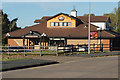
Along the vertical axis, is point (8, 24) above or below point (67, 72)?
above

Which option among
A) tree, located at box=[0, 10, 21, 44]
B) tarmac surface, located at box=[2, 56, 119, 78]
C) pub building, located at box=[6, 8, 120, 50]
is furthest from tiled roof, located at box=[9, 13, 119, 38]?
tarmac surface, located at box=[2, 56, 119, 78]

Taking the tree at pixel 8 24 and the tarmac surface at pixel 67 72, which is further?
the tree at pixel 8 24

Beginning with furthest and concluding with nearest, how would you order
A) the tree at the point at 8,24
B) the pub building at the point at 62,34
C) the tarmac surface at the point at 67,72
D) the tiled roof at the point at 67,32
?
1. the tree at the point at 8,24
2. the tiled roof at the point at 67,32
3. the pub building at the point at 62,34
4. the tarmac surface at the point at 67,72

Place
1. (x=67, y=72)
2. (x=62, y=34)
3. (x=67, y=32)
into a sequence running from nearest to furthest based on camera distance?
1. (x=67, y=72)
2. (x=62, y=34)
3. (x=67, y=32)

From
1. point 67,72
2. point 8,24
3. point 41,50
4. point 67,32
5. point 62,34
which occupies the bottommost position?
point 67,72

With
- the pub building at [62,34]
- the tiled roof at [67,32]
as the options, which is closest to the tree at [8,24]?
the pub building at [62,34]

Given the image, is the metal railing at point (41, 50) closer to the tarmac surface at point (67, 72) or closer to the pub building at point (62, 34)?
the pub building at point (62, 34)

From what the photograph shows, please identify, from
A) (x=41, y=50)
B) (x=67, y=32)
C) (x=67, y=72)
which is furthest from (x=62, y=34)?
(x=67, y=72)

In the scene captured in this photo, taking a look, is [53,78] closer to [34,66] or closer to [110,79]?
[110,79]

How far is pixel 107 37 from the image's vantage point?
48.3 meters

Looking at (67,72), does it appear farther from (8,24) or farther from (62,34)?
(8,24)

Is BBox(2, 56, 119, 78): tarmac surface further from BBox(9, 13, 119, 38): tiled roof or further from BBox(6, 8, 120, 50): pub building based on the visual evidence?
BBox(9, 13, 119, 38): tiled roof

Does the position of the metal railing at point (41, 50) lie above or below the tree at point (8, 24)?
below

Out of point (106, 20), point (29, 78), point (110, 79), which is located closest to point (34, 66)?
point (29, 78)
